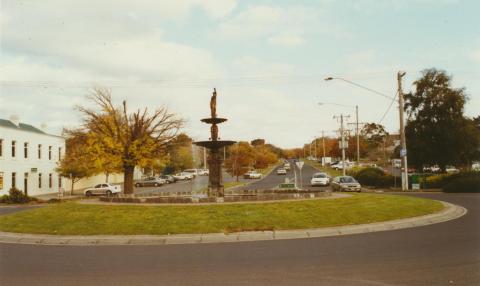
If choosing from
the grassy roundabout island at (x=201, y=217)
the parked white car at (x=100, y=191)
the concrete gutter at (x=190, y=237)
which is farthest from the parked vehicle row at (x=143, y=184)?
the concrete gutter at (x=190, y=237)

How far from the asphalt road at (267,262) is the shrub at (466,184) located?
2256 cm

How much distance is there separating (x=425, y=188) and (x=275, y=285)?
3642 cm

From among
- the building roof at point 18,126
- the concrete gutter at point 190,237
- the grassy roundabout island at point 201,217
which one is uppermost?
the building roof at point 18,126

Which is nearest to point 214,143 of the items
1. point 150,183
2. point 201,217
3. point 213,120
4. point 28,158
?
point 213,120

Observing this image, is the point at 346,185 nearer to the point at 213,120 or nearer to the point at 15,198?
the point at 213,120

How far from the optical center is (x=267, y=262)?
34.4 feet

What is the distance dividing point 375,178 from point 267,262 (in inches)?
1516

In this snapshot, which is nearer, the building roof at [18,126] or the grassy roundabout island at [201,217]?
the grassy roundabout island at [201,217]

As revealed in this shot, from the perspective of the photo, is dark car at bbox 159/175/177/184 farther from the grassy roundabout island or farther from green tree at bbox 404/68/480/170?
the grassy roundabout island

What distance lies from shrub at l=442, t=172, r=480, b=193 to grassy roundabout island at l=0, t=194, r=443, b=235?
Result: 16.5m

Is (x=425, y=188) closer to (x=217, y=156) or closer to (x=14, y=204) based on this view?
(x=217, y=156)

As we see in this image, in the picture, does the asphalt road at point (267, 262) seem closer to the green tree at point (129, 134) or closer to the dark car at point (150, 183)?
the green tree at point (129, 134)

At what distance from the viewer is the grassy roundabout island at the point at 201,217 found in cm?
1597

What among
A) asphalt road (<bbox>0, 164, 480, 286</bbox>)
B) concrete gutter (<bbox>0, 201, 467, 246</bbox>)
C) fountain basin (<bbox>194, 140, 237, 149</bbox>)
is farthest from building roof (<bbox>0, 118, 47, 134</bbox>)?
asphalt road (<bbox>0, 164, 480, 286</bbox>)
